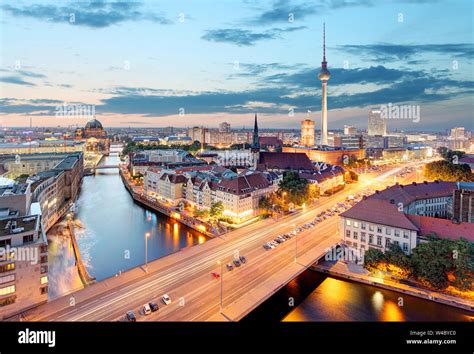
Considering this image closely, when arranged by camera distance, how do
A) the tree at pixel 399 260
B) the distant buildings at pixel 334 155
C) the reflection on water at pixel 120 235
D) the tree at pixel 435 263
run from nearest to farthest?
1. the tree at pixel 435 263
2. the tree at pixel 399 260
3. the reflection on water at pixel 120 235
4. the distant buildings at pixel 334 155

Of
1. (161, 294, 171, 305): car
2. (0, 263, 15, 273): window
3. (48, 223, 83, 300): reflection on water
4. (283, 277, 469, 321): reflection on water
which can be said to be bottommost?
(283, 277, 469, 321): reflection on water

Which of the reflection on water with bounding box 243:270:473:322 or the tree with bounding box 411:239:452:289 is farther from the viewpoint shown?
the tree with bounding box 411:239:452:289

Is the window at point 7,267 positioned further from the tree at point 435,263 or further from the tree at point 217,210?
the tree at point 435,263

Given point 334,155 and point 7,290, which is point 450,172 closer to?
point 334,155

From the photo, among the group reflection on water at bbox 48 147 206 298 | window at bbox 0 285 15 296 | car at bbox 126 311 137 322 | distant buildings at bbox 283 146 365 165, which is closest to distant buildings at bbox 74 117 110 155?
distant buildings at bbox 283 146 365 165

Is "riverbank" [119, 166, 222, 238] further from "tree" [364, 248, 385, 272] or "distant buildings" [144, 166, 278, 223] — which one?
"tree" [364, 248, 385, 272]

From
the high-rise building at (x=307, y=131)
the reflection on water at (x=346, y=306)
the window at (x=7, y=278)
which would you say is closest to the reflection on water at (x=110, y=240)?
the window at (x=7, y=278)
